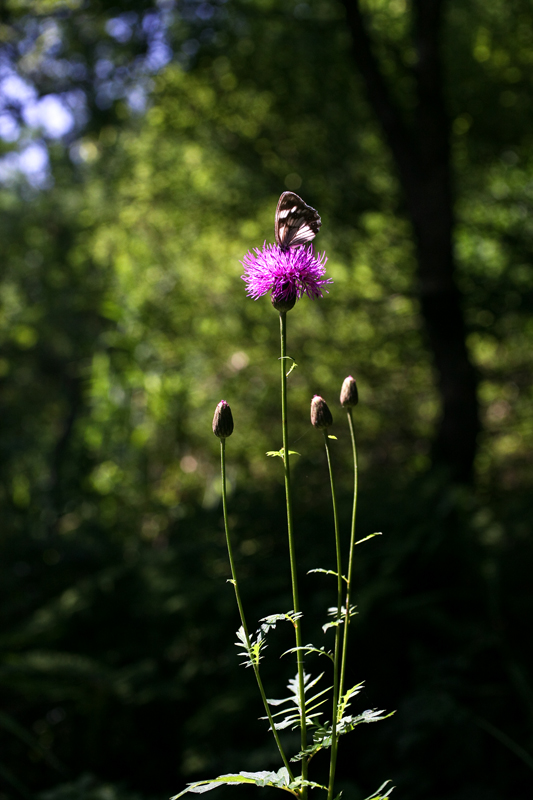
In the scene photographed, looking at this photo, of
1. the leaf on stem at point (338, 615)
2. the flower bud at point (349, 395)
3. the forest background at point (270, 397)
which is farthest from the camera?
the forest background at point (270, 397)

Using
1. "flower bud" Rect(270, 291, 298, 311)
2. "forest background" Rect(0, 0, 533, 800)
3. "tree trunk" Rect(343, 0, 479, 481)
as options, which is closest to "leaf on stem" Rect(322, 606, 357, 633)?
"flower bud" Rect(270, 291, 298, 311)

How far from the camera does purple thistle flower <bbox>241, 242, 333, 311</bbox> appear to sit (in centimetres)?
92

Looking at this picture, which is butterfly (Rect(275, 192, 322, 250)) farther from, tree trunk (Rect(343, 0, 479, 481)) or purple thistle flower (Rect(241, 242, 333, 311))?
tree trunk (Rect(343, 0, 479, 481))

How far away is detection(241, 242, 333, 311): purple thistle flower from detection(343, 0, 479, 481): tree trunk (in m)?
3.02

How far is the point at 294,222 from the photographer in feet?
2.93

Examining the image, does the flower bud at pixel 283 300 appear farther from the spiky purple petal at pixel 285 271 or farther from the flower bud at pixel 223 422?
the flower bud at pixel 223 422

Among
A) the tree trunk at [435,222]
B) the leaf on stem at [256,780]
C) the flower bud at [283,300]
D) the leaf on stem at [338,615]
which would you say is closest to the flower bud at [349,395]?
the flower bud at [283,300]

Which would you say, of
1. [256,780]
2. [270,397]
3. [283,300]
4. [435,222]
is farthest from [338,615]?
[270,397]

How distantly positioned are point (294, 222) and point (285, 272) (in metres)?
0.07

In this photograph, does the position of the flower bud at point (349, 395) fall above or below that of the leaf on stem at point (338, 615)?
above

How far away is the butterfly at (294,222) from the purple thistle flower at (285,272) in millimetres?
19

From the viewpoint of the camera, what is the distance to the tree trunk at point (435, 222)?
379cm

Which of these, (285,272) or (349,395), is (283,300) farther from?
(349,395)

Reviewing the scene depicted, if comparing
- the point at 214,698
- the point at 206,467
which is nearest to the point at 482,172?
the point at 206,467
